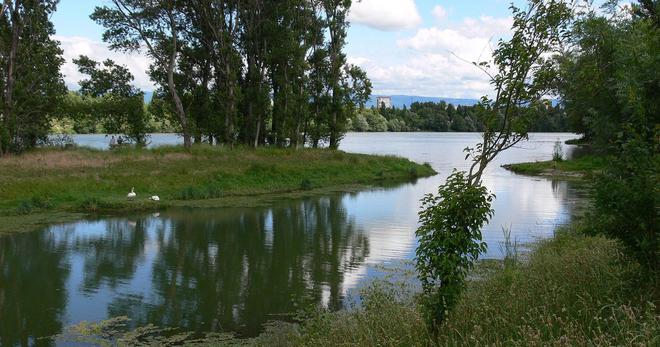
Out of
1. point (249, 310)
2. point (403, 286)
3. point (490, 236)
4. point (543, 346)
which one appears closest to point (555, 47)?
point (543, 346)

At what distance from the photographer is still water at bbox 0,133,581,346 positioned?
10750 millimetres

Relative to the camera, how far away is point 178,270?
46.7 feet

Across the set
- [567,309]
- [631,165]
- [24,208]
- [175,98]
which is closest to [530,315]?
[567,309]

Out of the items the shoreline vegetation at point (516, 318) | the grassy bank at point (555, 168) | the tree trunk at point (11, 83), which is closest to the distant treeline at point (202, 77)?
the tree trunk at point (11, 83)

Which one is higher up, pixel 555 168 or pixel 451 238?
pixel 451 238

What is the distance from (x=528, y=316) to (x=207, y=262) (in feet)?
34.1

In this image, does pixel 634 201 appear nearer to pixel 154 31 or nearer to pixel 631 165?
pixel 631 165

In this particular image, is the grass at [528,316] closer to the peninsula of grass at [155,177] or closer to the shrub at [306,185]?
the peninsula of grass at [155,177]

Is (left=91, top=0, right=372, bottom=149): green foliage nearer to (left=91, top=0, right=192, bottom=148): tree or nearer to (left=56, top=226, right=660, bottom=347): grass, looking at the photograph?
(left=91, top=0, right=192, bottom=148): tree

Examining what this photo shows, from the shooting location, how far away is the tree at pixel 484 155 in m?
6.58

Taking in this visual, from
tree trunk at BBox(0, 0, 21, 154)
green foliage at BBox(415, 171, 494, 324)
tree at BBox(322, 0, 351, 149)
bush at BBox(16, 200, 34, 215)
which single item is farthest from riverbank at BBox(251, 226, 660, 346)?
tree at BBox(322, 0, 351, 149)

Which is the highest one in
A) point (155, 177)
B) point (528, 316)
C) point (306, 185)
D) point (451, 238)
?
point (451, 238)

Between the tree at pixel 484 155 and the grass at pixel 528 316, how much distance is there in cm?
53

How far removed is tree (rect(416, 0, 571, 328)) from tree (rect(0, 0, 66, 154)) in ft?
101
